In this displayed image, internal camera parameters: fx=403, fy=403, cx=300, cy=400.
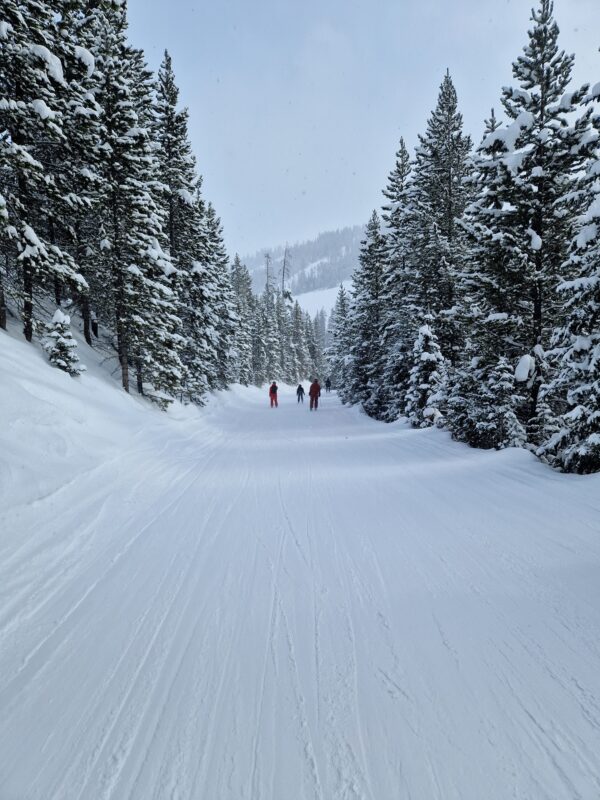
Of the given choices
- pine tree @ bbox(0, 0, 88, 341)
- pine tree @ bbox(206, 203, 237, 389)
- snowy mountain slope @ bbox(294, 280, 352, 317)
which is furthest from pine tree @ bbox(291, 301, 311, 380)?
snowy mountain slope @ bbox(294, 280, 352, 317)

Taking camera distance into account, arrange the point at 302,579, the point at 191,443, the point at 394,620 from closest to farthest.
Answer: the point at 394,620, the point at 302,579, the point at 191,443

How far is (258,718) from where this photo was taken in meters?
2.32

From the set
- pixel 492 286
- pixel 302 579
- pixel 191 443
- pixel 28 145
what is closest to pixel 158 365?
pixel 191 443

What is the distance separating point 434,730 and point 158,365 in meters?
14.6

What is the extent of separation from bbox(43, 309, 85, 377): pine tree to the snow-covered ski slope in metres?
4.45

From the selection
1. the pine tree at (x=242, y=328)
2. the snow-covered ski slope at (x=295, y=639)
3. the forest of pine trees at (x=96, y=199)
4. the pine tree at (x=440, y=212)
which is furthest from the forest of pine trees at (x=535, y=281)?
the pine tree at (x=242, y=328)

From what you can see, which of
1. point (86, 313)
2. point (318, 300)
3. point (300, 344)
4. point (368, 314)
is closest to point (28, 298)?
point (86, 313)

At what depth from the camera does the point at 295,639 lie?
2.99m

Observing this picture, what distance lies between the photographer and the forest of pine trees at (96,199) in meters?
9.95

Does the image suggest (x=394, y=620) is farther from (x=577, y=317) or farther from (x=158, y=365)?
(x=158, y=365)

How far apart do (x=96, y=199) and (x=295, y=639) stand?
14880 mm

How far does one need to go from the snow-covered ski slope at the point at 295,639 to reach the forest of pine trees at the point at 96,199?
6.77 metres

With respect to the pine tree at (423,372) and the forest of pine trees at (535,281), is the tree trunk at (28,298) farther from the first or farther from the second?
the pine tree at (423,372)

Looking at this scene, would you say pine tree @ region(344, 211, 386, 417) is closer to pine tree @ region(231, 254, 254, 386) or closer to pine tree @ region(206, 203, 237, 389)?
pine tree @ region(206, 203, 237, 389)
